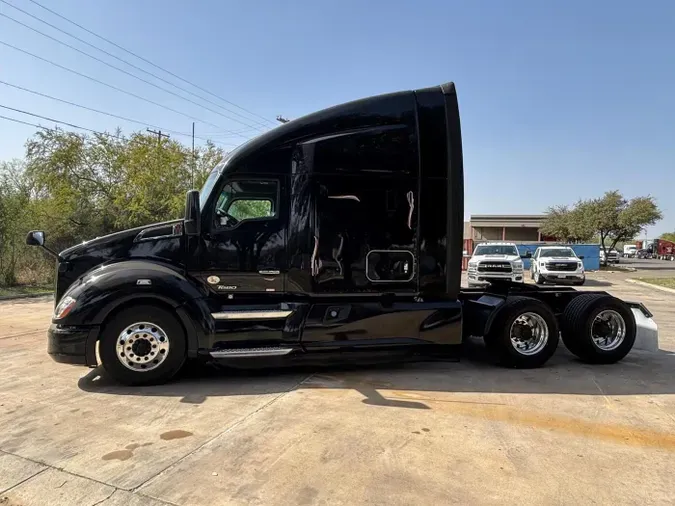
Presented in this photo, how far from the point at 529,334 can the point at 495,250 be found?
12084mm

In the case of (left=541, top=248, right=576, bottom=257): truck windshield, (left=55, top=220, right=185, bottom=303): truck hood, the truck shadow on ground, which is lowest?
the truck shadow on ground

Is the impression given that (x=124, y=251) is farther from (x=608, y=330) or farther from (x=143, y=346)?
(x=608, y=330)

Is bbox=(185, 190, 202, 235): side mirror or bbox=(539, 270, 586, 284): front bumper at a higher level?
bbox=(185, 190, 202, 235): side mirror

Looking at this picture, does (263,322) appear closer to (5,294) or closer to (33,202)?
(5,294)

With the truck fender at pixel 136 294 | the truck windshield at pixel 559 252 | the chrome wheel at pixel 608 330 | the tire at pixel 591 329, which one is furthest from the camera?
the truck windshield at pixel 559 252

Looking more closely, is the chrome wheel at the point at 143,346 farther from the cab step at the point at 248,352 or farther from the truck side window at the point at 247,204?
the truck side window at the point at 247,204

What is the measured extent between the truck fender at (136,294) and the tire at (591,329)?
4.71m

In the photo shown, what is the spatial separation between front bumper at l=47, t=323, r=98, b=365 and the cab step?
Result: 1.31m

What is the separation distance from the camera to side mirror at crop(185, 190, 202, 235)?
5.31m

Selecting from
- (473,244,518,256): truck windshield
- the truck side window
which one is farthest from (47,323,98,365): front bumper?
(473,244,518,256): truck windshield

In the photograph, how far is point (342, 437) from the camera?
3787 millimetres

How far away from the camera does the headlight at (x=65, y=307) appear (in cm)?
496

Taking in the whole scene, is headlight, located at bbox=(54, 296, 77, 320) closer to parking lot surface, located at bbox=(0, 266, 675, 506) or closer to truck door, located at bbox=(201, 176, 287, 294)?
parking lot surface, located at bbox=(0, 266, 675, 506)

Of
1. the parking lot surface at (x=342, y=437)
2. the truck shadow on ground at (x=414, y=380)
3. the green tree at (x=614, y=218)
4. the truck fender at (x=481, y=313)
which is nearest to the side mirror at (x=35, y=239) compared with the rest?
the parking lot surface at (x=342, y=437)
